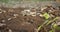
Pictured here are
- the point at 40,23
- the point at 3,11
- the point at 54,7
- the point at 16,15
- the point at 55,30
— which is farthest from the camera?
the point at 54,7

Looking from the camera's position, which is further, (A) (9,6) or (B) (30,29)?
(A) (9,6)

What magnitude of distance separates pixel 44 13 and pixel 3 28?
32.1 inches

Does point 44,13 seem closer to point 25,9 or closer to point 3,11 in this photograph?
point 25,9

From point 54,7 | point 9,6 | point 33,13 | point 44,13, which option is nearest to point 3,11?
point 9,6

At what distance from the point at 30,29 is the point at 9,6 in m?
1.05

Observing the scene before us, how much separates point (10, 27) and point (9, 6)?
92 centimetres

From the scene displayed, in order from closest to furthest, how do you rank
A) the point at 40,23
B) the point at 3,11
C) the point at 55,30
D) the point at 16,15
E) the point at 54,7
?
the point at 55,30
the point at 40,23
the point at 16,15
the point at 3,11
the point at 54,7

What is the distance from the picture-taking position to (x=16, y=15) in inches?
120

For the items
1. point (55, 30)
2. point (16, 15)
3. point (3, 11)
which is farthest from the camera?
point (3, 11)

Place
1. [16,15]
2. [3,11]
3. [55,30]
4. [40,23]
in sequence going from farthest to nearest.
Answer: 1. [3,11]
2. [16,15]
3. [40,23]
4. [55,30]

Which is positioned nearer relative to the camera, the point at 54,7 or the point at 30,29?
the point at 30,29

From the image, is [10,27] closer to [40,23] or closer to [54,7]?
[40,23]

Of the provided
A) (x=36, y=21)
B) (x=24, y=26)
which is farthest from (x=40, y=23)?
(x=24, y=26)

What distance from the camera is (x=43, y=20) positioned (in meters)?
2.90
